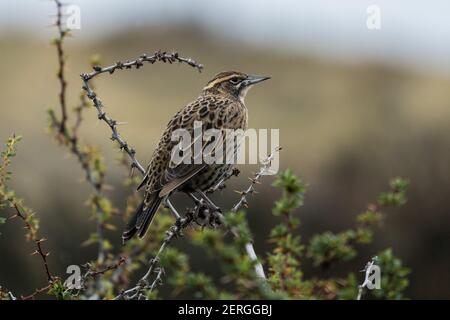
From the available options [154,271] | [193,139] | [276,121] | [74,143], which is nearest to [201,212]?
[193,139]

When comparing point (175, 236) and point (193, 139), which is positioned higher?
point (193, 139)

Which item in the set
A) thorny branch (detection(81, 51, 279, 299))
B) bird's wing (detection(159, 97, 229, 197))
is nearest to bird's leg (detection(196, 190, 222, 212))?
bird's wing (detection(159, 97, 229, 197))

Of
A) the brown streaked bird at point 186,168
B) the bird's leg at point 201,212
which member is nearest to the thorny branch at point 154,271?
the bird's leg at point 201,212

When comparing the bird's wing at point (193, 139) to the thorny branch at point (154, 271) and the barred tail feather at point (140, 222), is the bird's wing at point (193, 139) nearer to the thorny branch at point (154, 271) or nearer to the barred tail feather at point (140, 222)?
the barred tail feather at point (140, 222)

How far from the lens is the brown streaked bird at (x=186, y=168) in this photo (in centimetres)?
608

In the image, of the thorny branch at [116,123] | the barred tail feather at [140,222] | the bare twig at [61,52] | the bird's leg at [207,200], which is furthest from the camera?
the bird's leg at [207,200]

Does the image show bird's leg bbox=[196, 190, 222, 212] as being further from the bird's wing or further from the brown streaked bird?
the bird's wing

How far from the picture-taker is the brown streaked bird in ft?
19.9

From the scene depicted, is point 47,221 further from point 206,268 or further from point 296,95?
point 296,95

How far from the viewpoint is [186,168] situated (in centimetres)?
640

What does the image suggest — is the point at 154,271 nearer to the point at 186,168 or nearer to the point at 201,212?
the point at 201,212

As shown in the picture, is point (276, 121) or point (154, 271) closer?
point (154, 271)

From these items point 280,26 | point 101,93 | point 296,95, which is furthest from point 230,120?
point 280,26

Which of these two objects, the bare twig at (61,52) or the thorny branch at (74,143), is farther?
the bare twig at (61,52)
